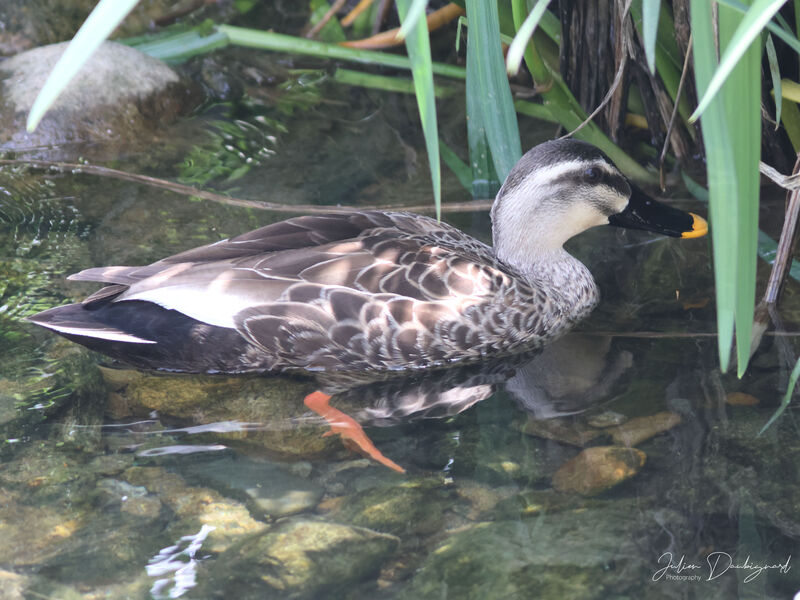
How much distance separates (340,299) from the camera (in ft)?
12.6

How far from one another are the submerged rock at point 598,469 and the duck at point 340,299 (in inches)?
32.4

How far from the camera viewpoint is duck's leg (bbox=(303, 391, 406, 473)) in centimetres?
347

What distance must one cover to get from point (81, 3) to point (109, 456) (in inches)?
192

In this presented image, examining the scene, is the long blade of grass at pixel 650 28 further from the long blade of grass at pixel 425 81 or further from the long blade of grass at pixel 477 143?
the long blade of grass at pixel 477 143

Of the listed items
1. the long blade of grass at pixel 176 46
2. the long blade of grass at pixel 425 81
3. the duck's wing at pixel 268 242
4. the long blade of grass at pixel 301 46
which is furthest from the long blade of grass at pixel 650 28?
the long blade of grass at pixel 176 46

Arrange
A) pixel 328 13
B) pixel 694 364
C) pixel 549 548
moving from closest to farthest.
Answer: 1. pixel 549 548
2. pixel 694 364
3. pixel 328 13

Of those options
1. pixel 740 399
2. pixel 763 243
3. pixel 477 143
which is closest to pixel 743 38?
pixel 740 399

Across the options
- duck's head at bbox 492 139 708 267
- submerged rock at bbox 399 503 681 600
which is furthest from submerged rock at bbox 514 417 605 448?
duck's head at bbox 492 139 708 267

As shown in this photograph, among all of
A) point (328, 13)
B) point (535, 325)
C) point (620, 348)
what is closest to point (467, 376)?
point (535, 325)

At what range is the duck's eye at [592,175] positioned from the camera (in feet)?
13.8

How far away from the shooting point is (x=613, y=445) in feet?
11.4

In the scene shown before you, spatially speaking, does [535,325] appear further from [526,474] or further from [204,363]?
[204,363]

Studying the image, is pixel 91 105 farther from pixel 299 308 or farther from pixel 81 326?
pixel 299 308
